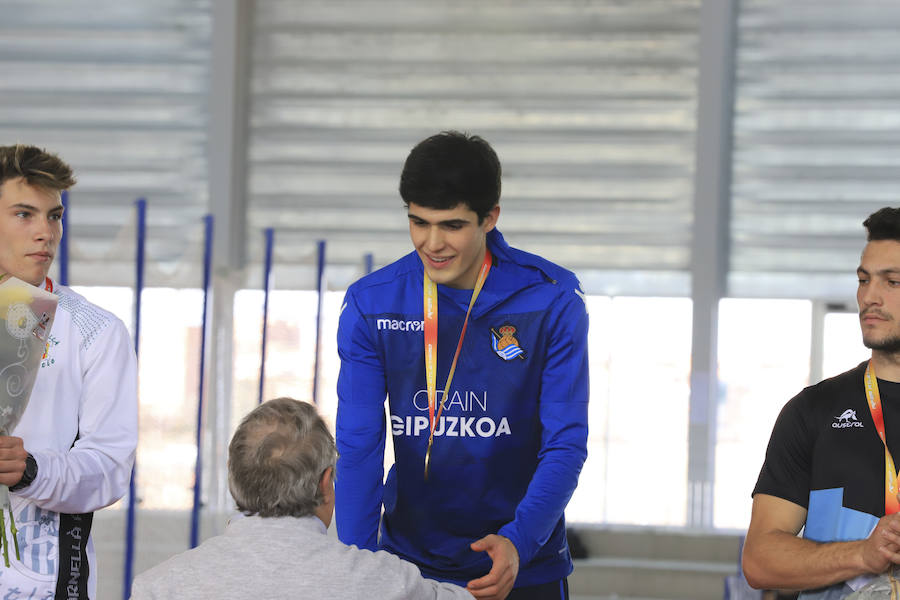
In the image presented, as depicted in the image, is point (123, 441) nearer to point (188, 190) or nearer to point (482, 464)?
point (482, 464)

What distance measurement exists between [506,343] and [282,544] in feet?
2.60

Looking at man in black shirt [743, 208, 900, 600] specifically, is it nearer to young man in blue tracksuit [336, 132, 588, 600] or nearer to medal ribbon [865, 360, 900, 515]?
medal ribbon [865, 360, 900, 515]

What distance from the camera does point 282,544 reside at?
170cm

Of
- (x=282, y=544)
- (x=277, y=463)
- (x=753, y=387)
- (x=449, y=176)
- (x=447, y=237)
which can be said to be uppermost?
(x=449, y=176)

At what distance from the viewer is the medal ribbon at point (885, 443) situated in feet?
7.28

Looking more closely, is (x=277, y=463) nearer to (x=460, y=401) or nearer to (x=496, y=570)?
(x=496, y=570)

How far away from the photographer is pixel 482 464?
2301mm

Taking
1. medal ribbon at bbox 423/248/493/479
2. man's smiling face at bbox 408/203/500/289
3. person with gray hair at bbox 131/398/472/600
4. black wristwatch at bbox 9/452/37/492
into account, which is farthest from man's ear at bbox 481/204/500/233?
black wristwatch at bbox 9/452/37/492

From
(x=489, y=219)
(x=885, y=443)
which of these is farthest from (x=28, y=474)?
A: (x=885, y=443)

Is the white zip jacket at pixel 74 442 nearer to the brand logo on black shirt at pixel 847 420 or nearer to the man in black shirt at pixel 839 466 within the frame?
the man in black shirt at pixel 839 466

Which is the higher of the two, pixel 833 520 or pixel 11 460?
pixel 11 460

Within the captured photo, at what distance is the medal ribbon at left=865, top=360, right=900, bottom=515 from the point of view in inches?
87.4

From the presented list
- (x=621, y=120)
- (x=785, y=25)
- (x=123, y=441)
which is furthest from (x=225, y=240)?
(x=123, y=441)

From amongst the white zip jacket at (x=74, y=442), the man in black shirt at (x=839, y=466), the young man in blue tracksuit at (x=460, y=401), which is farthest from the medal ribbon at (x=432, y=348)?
the man in black shirt at (x=839, y=466)
